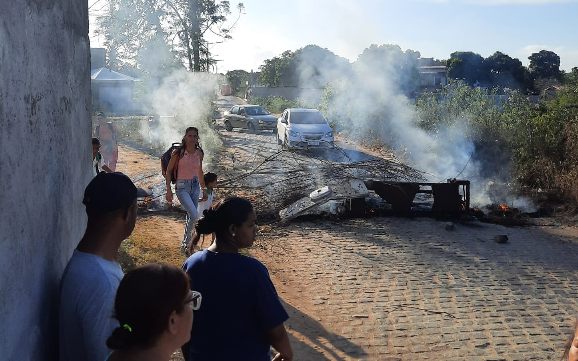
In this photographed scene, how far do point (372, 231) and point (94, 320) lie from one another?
801 cm

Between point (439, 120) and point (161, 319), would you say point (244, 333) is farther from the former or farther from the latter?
point (439, 120)

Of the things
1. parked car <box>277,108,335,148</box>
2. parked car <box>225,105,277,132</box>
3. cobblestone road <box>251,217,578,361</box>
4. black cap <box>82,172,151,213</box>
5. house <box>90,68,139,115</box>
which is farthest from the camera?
house <box>90,68,139,115</box>

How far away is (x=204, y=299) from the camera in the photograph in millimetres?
2807

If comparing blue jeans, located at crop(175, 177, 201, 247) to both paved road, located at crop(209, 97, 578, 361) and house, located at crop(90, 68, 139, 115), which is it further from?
house, located at crop(90, 68, 139, 115)

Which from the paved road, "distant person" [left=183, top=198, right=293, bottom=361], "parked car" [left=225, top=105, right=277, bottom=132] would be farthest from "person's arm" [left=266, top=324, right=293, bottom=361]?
"parked car" [left=225, top=105, right=277, bottom=132]

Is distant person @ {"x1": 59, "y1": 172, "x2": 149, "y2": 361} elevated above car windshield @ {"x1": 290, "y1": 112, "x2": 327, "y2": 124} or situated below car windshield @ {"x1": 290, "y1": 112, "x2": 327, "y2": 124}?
below

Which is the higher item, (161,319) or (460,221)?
(161,319)

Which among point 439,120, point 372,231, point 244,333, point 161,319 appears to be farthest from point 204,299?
point 439,120

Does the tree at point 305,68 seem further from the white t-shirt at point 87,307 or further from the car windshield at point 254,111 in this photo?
the white t-shirt at point 87,307

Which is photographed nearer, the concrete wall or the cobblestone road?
the concrete wall

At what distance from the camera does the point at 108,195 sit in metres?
2.47

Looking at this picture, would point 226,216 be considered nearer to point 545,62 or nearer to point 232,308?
point 232,308

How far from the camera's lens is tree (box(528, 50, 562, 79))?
Result: 4788cm

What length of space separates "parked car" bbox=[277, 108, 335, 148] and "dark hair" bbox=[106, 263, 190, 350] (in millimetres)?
16944
